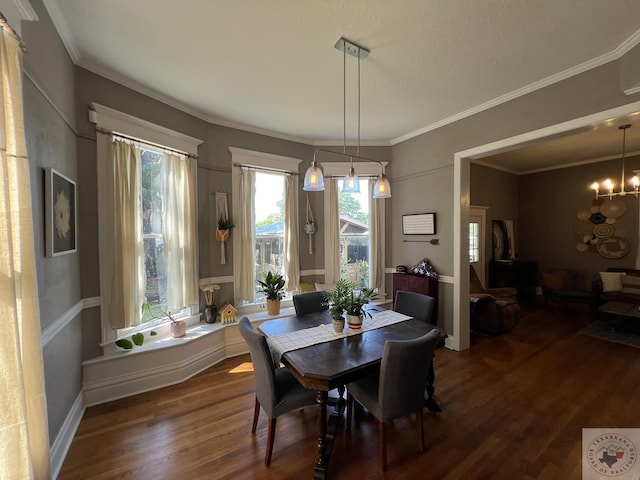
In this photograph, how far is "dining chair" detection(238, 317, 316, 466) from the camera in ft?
5.58

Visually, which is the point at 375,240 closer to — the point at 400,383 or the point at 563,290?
the point at 400,383

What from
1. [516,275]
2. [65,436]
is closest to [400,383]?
[65,436]

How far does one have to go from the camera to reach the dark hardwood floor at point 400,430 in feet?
5.68

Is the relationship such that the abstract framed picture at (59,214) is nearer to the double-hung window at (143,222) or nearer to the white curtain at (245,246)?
the double-hung window at (143,222)

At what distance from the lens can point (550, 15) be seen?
1.77 metres

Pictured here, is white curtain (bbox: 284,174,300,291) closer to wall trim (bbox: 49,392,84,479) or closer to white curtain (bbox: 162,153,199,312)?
white curtain (bbox: 162,153,199,312)

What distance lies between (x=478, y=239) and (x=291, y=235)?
13.6ft

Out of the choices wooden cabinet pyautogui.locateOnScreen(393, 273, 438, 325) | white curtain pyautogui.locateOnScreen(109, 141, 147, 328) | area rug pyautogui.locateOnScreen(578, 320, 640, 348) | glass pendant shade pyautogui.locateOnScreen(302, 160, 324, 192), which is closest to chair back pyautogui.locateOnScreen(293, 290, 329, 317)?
wooden cabinet pyautogui.locateOnScreen(393, 273, 438, 325)

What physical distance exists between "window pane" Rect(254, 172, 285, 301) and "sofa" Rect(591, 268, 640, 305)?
218 inches

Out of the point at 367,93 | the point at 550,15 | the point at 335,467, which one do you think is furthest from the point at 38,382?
the point at 550,15

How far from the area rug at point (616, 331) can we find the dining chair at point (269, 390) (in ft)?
15.1

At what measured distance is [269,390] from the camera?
1746 millimetres

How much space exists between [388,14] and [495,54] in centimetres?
106

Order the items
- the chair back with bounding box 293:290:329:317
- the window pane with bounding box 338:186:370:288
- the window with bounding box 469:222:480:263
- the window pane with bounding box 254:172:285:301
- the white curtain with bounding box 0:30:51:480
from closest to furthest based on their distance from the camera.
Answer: the white curtain with bounding box 0:30:51:480 → the chair back with bounding box 293:290:329:317 → the window pane with bounding box 254:172:285:301 → the window pane with bounding box 338:186:370:288 → the window with bounding box 469:222:480:263
